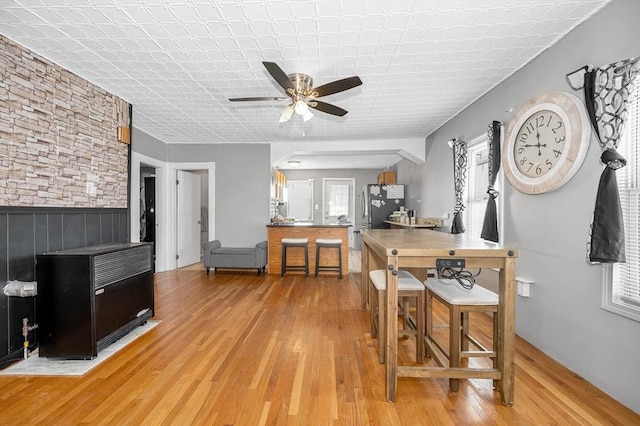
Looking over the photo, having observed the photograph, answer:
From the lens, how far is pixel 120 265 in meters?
2.47

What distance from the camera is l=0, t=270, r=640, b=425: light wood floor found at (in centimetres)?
159

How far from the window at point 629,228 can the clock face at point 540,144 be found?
385mm

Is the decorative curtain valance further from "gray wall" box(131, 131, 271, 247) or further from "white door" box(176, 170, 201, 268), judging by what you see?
"white door" box(176, 170, 201, 268)

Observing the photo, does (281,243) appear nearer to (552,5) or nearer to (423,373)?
(423,373)

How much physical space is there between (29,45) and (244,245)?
13.1 ft

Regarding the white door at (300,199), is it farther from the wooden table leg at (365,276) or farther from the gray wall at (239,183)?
the wooden table leg at (365,276)

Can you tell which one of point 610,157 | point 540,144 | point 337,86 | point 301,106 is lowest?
point 610,157

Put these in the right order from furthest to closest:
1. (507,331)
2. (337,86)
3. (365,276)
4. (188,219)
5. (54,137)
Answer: (188,219)
(365,276)
(54,137)
(337,86)
(507,331)

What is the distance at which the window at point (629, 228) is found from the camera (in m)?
1.69

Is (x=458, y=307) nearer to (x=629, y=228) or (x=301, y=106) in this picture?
(x=629, y=228)

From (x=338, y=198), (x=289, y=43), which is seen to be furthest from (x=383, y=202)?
(x=289, y=43)

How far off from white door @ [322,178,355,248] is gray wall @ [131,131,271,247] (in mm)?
3685

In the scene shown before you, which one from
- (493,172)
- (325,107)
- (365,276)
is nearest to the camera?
(325,107)

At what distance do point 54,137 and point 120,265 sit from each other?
126cm
